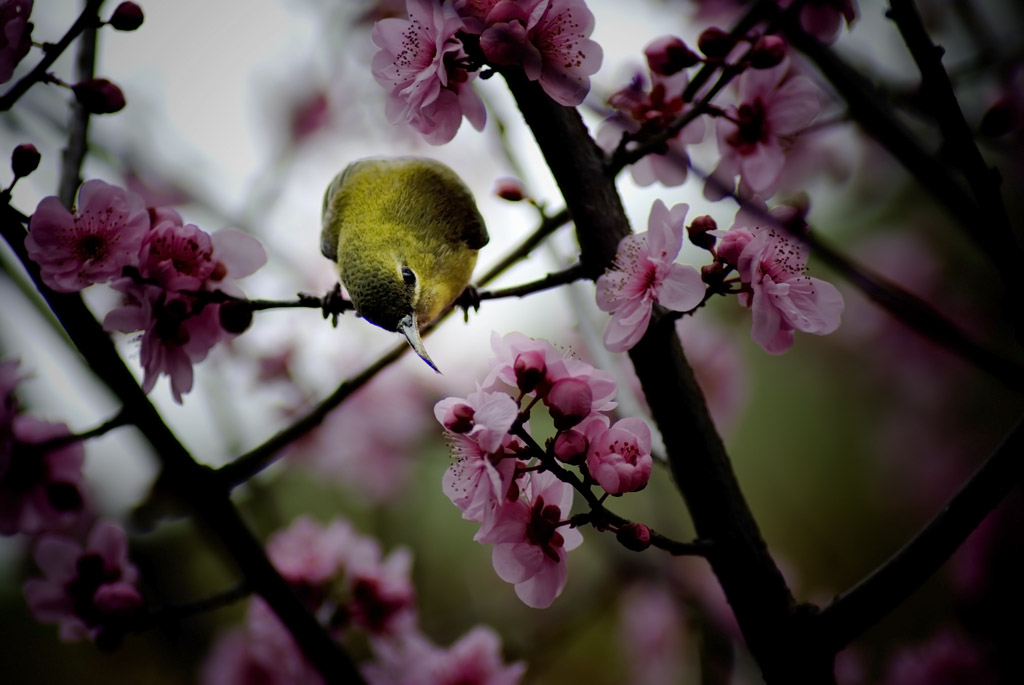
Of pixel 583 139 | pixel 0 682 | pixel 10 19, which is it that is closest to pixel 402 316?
pixel 583 139

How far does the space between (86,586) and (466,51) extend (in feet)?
4.49

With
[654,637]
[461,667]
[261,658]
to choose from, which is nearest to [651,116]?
[461,667]

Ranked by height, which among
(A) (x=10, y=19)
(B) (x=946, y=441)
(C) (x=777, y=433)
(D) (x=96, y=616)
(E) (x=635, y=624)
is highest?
(A) (x=10, y=19)

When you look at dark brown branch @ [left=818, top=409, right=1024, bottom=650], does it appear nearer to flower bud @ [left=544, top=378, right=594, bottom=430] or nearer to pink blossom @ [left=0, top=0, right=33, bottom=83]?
flower bud @ [left=544, top=378, right=594, bottom=430]

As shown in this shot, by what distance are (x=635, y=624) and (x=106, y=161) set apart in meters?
3.09

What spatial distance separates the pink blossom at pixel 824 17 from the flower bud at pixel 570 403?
1013 mm

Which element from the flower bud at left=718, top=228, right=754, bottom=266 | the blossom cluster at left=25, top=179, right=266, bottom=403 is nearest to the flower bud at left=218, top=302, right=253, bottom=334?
the blossom cluster at left=25, top=179, right=266, bottom=403

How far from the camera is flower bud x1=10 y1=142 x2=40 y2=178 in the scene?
47.1 inches

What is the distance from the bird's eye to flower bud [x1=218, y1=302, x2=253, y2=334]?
15.5 inches

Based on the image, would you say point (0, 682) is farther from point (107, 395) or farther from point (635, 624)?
point (635, 624)

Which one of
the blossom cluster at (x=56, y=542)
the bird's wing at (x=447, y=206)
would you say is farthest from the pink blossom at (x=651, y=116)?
the blossom cluster at (x=56, y=542)

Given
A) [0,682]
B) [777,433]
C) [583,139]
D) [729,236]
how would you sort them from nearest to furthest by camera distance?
1. [729,236]
2. [583,139]
3. [0,682]
4. [777,433]

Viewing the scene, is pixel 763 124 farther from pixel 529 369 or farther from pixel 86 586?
pixel 86 586

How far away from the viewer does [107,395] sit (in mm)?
1700
